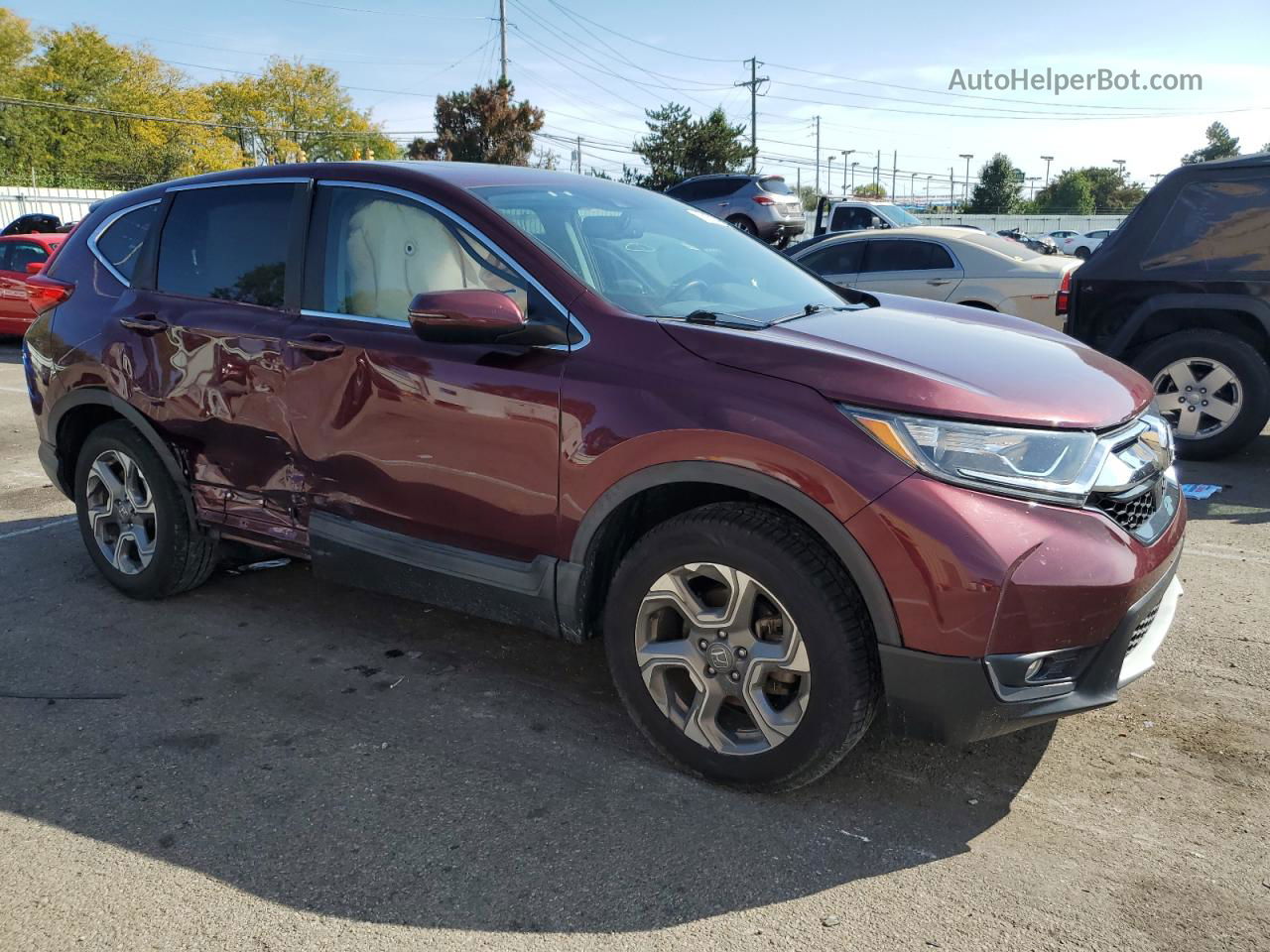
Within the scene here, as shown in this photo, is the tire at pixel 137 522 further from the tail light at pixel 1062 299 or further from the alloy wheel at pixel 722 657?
the tail light at pixel 1062 299

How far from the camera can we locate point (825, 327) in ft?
10.2

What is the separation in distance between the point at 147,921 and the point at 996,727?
2.09m

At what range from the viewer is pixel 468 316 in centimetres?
289

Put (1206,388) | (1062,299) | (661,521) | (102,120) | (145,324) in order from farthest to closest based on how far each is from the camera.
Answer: (102,120) → (1062,299) → (1206,388) → (145,324) → (661,521)

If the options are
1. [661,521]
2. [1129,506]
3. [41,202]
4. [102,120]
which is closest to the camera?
[1129,506]

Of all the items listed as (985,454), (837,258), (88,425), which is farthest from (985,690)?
(837,258)

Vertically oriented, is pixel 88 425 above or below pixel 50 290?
below

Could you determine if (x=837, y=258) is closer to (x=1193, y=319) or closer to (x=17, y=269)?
(x=1193, y=319)

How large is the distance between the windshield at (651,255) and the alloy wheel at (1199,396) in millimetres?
3870

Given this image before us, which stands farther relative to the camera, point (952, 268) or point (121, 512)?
point (952, 268)

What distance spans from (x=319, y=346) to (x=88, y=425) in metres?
1.70

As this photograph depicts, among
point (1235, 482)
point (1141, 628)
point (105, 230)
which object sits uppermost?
point (105, 230)

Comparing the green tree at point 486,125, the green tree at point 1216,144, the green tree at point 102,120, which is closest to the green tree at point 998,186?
the green tree at point 1216,144

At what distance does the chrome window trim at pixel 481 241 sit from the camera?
2984 millimetres
